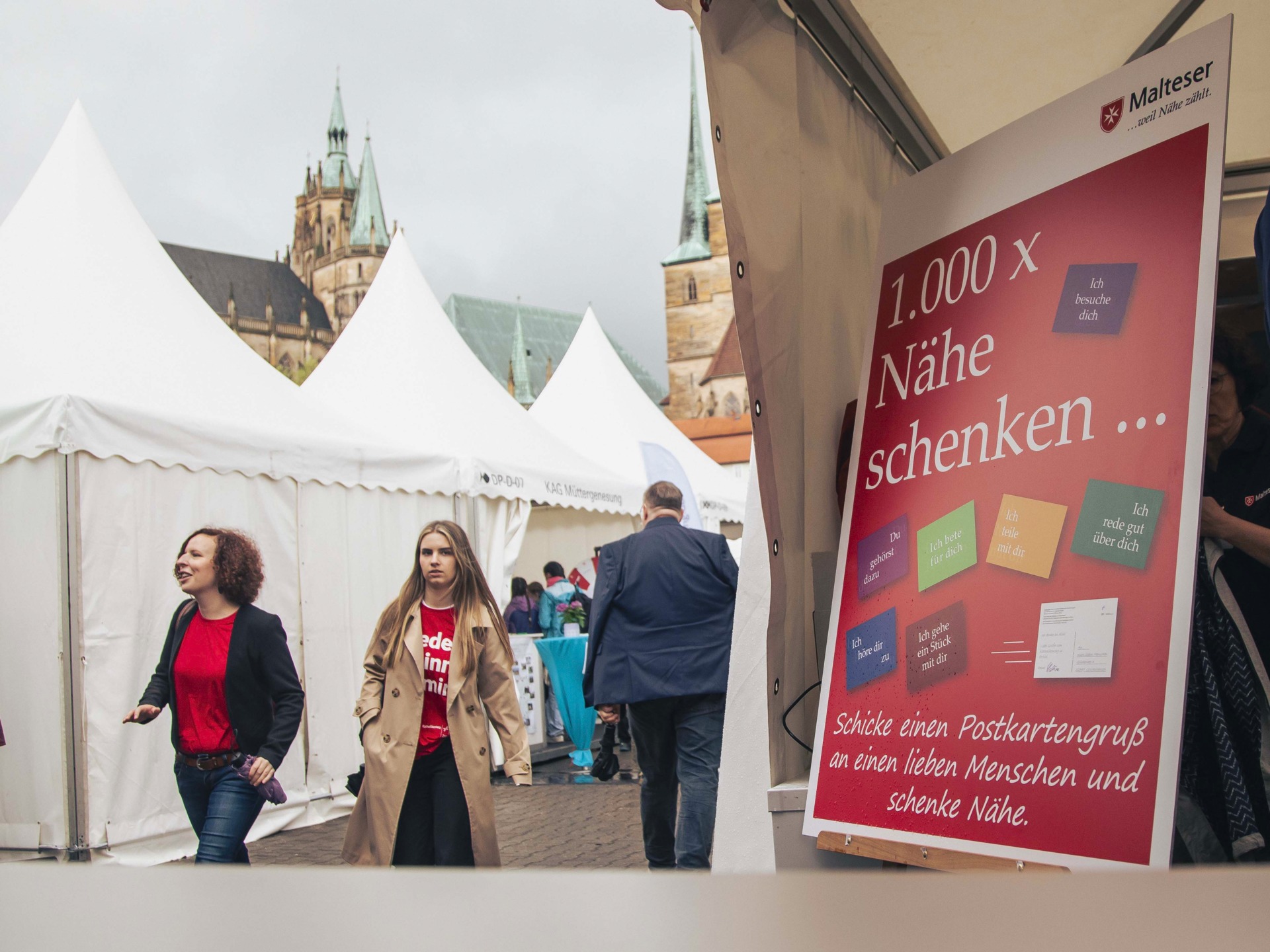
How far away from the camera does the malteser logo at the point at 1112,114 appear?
1.71 metres

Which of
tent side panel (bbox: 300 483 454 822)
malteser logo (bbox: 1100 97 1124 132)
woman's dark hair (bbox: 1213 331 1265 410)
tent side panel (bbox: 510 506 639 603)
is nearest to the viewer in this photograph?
malteser logo (bbox: 1100 97 1124 132)

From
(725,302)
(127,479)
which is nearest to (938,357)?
(127,479)

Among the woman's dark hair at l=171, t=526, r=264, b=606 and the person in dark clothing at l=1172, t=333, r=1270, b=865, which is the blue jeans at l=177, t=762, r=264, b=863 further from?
the person in dark clothing at l=1172, t=333, r=1270, b=865

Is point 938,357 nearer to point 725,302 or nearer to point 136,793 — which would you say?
point 136,793

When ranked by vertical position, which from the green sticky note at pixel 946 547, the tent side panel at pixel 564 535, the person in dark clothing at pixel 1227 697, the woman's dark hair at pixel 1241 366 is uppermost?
the woman's dark hair at pixel 1241 366

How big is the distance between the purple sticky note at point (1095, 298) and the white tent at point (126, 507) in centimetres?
492

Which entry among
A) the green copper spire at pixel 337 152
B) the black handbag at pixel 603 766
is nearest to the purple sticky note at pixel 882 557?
the black handbag at pixel 603 766

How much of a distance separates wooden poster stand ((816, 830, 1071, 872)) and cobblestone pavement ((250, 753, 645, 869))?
3161mm

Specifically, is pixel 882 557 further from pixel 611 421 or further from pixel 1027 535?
pixel 611 421

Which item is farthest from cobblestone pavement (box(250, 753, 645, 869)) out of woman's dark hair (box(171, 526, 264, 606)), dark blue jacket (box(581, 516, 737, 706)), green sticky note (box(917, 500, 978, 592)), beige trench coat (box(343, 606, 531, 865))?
green sticky note (box(917, 500, 978, 592))

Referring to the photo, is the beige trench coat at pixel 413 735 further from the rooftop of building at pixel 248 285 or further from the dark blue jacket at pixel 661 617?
the rooftop of building at pixel 248 285

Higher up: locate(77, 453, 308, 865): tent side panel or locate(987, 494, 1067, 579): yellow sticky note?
locate(987, 494, 1067, 579): yellow sticky note

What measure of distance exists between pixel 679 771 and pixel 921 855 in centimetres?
266

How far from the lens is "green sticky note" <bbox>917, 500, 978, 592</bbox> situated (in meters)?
1.76
